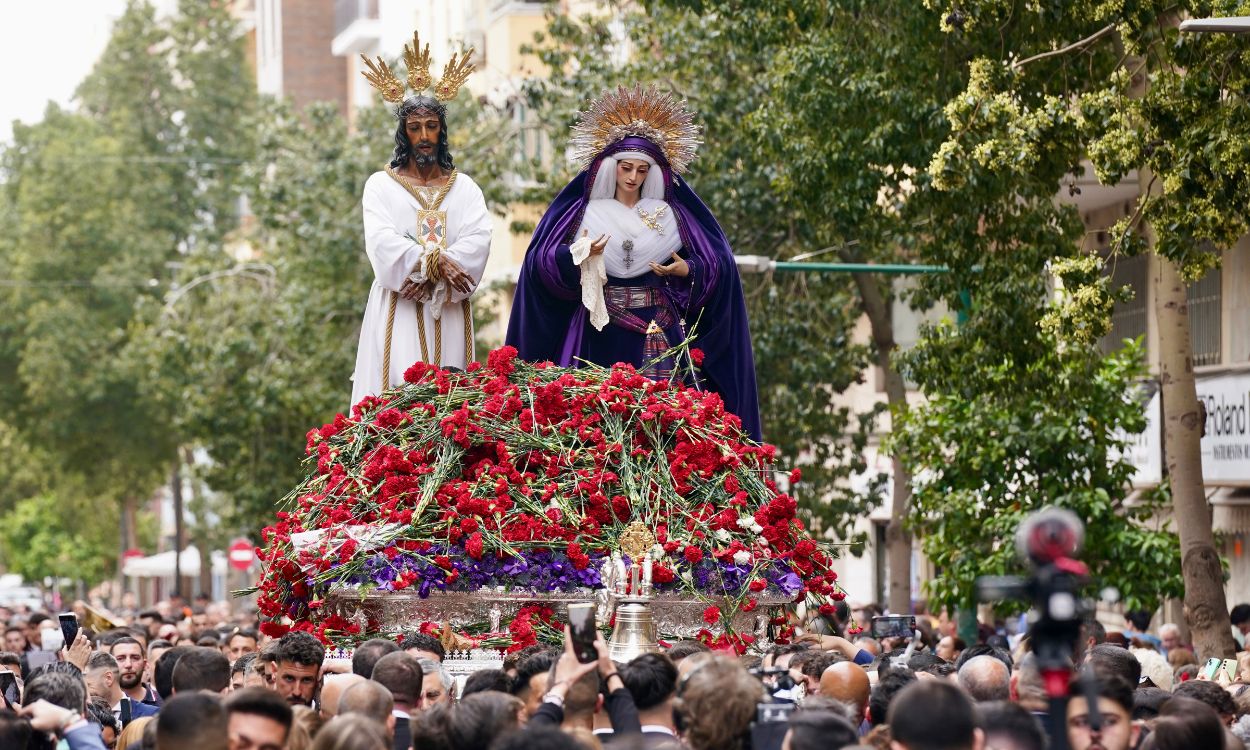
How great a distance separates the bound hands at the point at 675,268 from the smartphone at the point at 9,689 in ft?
12.3

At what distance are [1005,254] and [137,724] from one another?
10.1m

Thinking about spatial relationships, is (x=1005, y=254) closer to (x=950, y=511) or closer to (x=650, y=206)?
(x=950, y=511)

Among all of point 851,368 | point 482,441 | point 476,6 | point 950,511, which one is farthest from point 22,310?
point 482,441

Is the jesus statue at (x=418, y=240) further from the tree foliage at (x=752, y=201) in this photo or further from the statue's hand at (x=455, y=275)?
the tree foliage at (x=752, y=201)

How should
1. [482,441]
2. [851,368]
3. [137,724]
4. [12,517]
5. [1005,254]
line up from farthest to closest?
[12,517] < [851,368] < [1005,254] < [482,441] < [137,724]

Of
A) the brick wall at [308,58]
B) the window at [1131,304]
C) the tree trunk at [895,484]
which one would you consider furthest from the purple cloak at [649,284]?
the brick wall at [308,58]

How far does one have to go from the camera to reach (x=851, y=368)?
966 inches

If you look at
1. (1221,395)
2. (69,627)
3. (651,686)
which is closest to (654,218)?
(69,627)

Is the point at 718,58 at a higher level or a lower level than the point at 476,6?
lower

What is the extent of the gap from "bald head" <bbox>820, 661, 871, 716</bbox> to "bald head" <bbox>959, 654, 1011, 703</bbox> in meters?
0.37

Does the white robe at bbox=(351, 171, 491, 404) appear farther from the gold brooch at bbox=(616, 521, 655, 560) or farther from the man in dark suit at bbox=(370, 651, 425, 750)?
the man in dark suit at bbox=(370, 651, 425, 750)

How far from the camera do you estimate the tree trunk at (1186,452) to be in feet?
51.5

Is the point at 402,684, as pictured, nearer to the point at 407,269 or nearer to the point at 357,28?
the point at 407,269

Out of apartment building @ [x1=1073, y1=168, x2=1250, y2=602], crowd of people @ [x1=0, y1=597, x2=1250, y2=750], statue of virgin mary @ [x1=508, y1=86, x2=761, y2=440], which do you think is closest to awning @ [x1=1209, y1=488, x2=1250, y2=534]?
apartment building @ [x1=1073, y1=168, x2=1250, y2=602]
